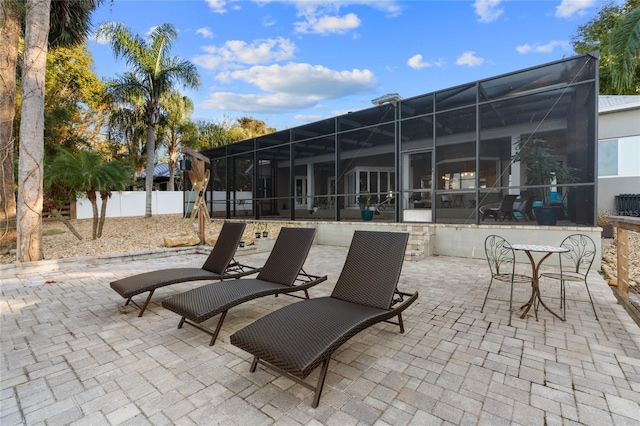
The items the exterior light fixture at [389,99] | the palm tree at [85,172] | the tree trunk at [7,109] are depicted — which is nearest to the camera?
the tree trunk at [7,109]

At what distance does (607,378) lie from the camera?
2.20 meters

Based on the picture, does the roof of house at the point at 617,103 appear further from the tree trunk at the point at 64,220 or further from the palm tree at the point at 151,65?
the tree trunk at the point at 64,220

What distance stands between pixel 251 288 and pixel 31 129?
18.5ft

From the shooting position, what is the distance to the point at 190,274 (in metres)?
4.00

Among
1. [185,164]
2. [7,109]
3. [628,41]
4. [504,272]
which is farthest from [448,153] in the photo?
[7,109]

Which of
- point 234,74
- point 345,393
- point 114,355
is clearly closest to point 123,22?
point 234,74

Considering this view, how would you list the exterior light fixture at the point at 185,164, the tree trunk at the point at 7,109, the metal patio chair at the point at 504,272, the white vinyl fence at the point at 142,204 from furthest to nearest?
1. the white vinyl fence at the point at 142,204
2. the exterior light fixture at the point at 185,164
3. the tree trunk at the point at 7,109
4. the metal patio chair at the point at 504,272

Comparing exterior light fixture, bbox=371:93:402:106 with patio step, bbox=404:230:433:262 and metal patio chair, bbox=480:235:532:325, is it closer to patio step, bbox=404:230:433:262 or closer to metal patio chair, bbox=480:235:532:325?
patio step, bbox=404:230:433:262

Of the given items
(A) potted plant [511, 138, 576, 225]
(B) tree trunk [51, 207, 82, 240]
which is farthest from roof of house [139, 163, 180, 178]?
(A) potted plant [511, 138, 576, 225]

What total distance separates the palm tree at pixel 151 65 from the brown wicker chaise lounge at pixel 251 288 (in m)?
13.5

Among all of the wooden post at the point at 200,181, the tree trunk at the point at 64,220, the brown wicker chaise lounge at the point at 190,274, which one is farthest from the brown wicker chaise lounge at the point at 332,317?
the tree trunk at the point at 64,220

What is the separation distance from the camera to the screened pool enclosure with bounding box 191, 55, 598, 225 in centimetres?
687

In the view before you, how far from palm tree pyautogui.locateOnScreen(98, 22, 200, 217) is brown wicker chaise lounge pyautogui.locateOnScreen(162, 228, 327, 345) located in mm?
13523

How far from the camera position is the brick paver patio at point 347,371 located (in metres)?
1.85
